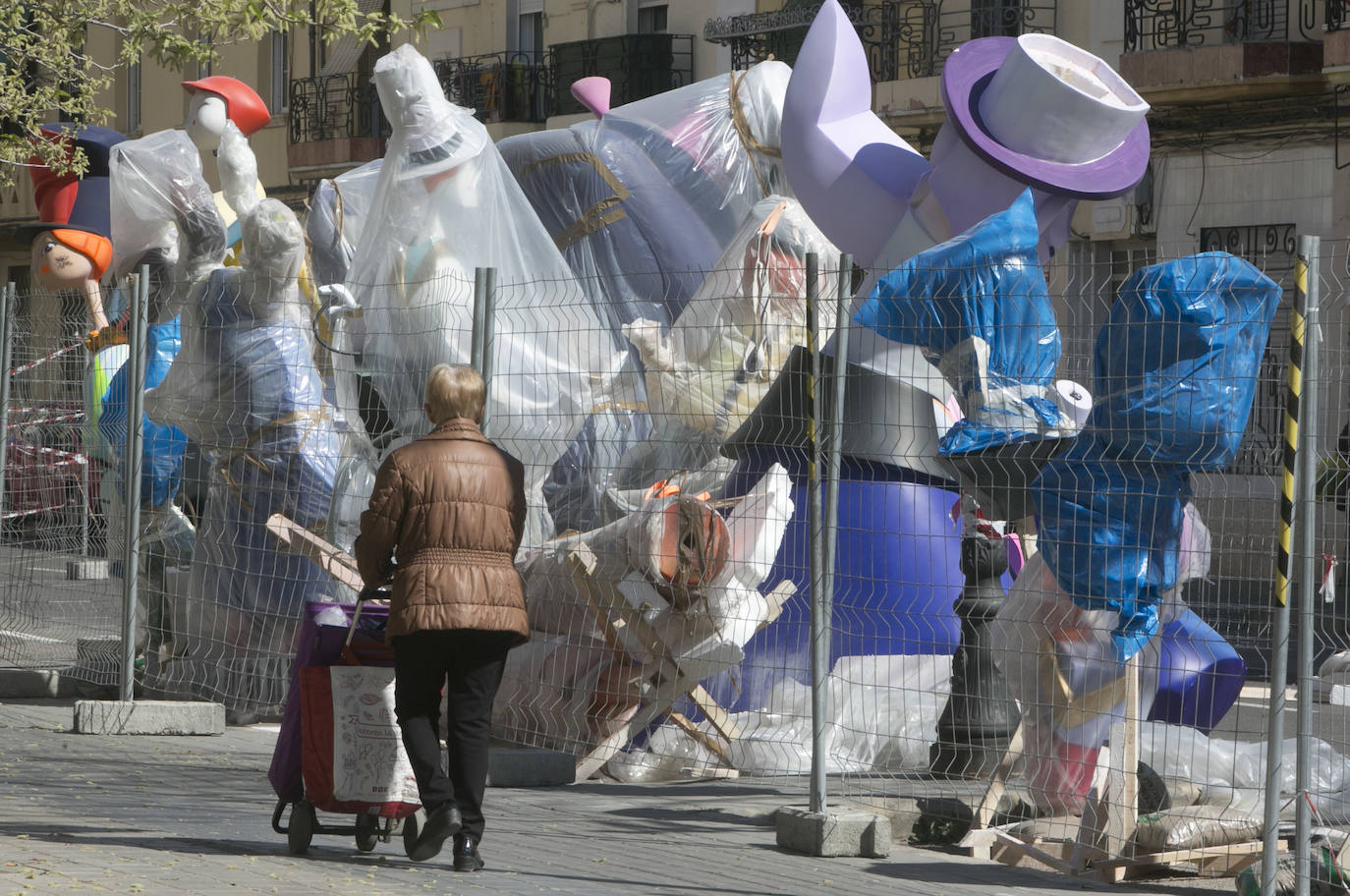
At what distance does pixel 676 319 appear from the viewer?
30.0 feet

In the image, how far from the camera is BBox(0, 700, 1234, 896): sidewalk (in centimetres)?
571

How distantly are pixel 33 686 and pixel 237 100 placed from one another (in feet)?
16.2

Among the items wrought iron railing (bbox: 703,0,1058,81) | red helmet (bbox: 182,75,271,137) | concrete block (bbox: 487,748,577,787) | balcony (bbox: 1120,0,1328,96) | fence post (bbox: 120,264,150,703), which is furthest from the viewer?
wrought iron railing (bbox: 703,0,1058,81)

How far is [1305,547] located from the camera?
5367 millimetres

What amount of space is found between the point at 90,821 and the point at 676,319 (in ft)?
11.8

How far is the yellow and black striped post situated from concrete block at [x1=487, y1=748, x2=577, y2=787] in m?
3.07

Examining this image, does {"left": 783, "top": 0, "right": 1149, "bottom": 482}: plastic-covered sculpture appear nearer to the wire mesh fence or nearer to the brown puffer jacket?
the wire mesh fence

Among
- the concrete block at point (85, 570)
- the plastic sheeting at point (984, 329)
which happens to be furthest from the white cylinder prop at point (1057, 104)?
the concrete block at point (85, 570)

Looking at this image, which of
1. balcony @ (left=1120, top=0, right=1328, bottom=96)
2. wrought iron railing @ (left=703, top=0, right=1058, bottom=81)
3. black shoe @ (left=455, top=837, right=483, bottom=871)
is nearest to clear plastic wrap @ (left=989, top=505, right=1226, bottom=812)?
black shoe @ (left=455, top=837, right=483, bottom=871)

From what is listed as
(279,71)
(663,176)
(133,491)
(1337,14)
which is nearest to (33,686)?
(133,491)

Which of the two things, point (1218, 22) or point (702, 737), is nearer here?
point (702, 737)

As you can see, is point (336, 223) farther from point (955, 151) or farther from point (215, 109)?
point (955, 151)

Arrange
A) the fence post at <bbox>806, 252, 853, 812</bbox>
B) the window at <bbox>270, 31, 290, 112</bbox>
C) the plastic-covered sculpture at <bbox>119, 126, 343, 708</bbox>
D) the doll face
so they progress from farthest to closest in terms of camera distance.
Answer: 1. the window at <bbox>270, 31, 290, 112</bbox>
2. the doll face
3. the plastic-covered sculpture at <bbox>119, 126, 343, 708</bbox>
4. the fence post at <bbox>806, 252, 853, 812</bbox>

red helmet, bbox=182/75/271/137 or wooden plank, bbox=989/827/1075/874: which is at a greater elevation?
red helmet, bbox=182/75/271/137
